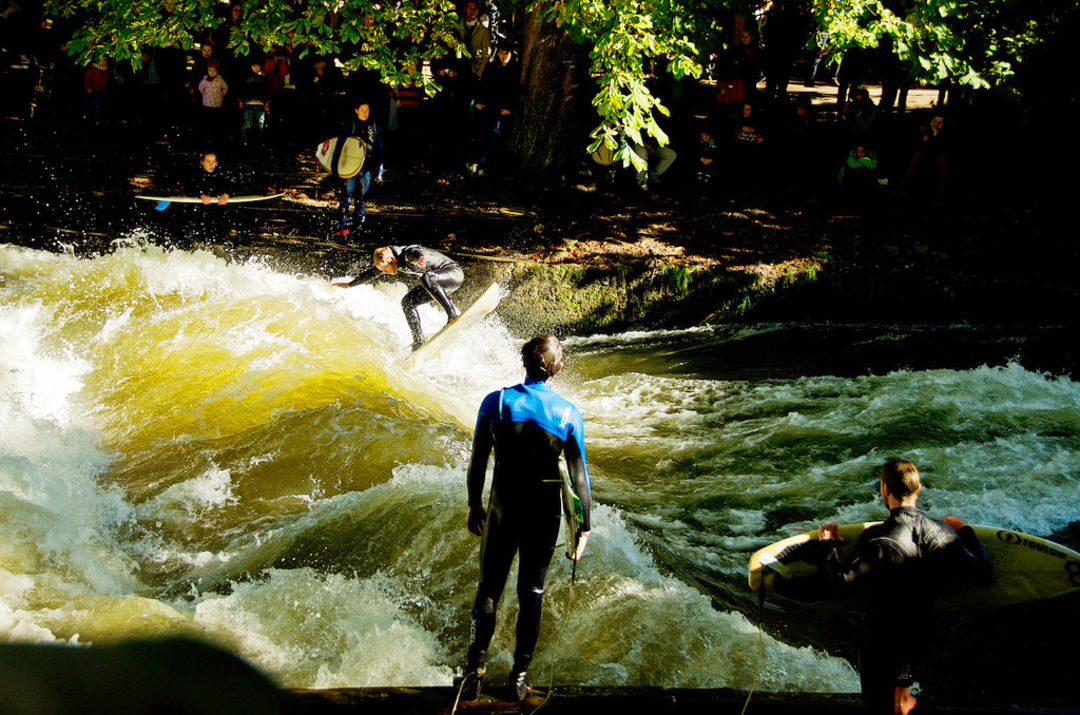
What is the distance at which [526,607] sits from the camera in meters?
3.53

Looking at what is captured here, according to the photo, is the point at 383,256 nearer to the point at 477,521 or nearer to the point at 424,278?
the point at 424,278

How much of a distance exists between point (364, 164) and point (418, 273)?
3623 millimetres

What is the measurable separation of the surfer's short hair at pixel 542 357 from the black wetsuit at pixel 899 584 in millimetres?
1608

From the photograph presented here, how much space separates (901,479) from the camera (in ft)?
10.9

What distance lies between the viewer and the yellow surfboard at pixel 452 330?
8398 mm

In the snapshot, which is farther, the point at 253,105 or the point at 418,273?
the point at 253,105

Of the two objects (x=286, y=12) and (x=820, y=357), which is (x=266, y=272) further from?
(x=820, y=357)

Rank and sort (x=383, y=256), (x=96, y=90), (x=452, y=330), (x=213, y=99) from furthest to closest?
(x=96, y=90), (x=213, y=99), (x=452, y=330), (x=383, y=256)

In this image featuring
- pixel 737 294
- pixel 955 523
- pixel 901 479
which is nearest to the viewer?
pixel 901 479

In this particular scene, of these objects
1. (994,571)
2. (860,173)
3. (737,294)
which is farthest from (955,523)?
(860,173)

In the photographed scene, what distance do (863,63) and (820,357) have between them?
23.6 ft

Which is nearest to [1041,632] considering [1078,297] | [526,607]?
[526,607]

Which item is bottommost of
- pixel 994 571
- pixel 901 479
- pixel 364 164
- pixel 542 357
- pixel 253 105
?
pixel 994 571

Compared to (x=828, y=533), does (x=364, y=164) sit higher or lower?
higher
